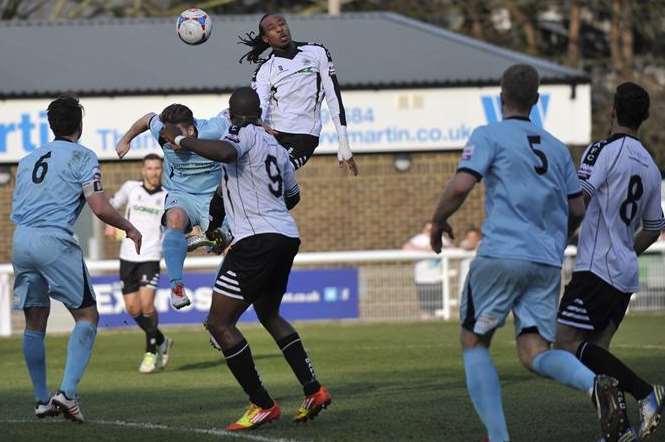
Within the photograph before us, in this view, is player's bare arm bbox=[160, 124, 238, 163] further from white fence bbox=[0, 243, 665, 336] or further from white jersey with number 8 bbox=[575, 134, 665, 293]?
white fence bbox=[0, 243, 665, 336]

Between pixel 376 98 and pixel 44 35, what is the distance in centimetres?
738

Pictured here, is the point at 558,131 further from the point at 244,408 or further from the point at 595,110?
the point at 244,408

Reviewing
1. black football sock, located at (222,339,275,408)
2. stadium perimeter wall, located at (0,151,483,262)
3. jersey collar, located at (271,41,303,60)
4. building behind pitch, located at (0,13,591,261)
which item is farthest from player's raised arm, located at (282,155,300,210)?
stadium perimeter wall, located at (0,151,483,262)

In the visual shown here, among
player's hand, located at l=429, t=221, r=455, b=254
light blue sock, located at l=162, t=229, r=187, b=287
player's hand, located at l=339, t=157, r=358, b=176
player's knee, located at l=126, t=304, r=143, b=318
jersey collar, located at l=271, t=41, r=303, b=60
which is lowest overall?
player's knee, located at l=126, t=304, r=143, b=318

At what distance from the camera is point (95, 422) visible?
391 inches

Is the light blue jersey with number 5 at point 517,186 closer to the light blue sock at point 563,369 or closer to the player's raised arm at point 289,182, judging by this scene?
the light blue sock at point 563,369

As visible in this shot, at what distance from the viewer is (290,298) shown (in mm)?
22531

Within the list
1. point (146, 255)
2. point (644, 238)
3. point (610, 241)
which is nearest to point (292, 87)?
point (644, 238)

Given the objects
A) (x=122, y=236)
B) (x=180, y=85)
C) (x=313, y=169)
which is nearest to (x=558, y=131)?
(x=313, y=169)

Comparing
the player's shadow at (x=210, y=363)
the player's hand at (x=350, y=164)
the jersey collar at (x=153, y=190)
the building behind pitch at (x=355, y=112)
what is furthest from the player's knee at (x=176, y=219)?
the building behind pitch at (x=355, y=112)

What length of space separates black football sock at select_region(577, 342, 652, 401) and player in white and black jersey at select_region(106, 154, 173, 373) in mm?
7355

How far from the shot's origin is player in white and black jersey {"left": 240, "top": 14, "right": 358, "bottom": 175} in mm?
11195

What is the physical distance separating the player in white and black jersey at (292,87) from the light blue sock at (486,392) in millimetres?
3640

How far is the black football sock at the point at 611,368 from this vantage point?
29.0ft
